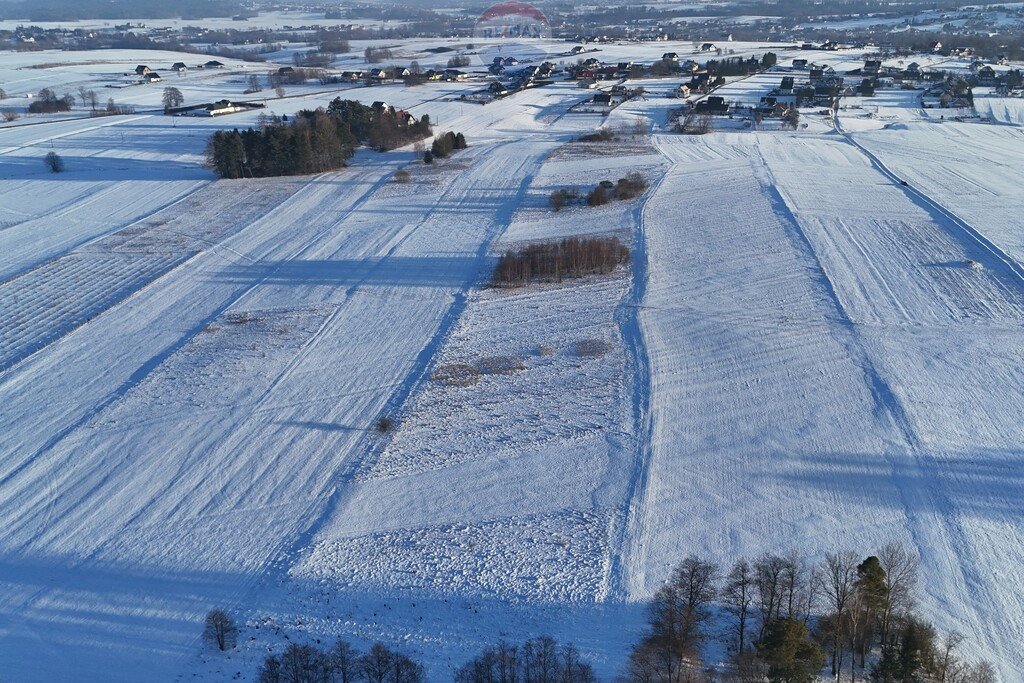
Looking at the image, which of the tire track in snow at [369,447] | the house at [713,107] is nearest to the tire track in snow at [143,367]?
the tire track in snow at [369,447]

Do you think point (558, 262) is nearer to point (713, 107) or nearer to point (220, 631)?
point (220, 631)

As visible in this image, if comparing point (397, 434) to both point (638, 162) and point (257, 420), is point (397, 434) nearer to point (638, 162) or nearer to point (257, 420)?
point (257, 420)

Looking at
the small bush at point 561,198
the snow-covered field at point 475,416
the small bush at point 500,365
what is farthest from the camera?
the small bush at point 561,198

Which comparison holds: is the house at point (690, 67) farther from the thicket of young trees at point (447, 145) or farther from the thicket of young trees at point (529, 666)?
the thicket of young trees at point (529, 666)

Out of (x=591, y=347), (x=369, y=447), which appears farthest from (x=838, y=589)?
(x=591, y=347)

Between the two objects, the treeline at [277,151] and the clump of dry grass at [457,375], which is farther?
the treeline at [277,151]

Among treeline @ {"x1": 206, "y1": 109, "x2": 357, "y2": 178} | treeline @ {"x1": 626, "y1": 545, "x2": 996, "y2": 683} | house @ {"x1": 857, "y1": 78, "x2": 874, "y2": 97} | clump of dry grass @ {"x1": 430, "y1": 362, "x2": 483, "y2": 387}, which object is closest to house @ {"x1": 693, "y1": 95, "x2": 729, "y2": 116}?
house @ {"x1": 857, "y1": 78, "x2": 874, "y2": 97}

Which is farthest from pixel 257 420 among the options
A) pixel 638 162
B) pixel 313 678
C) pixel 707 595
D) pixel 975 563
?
pixel 638 162
